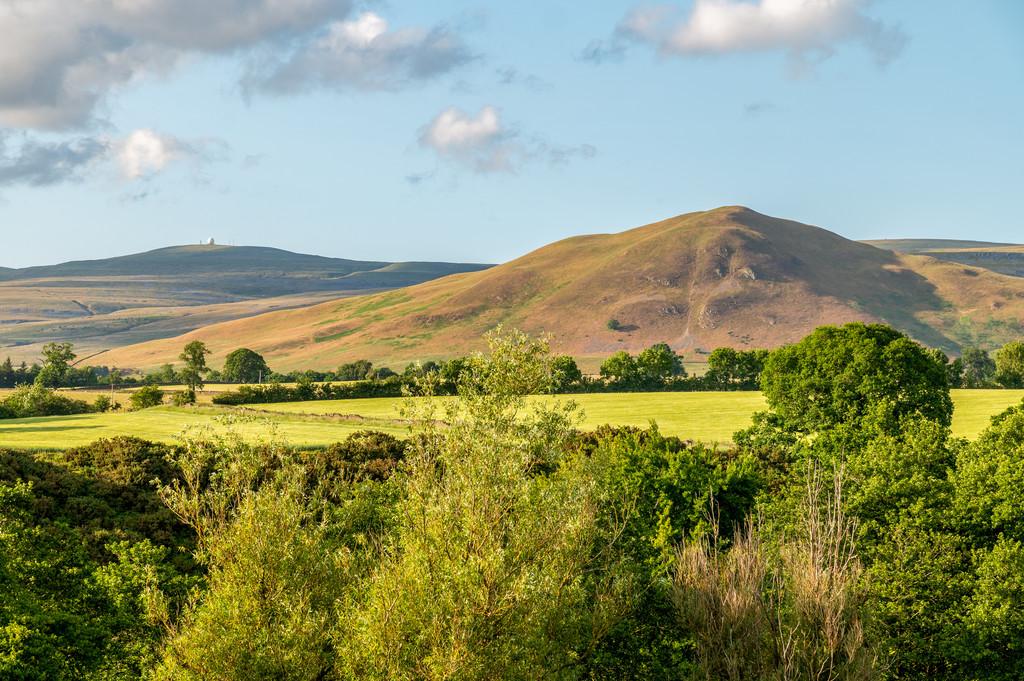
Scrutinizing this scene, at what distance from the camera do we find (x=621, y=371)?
114000mm

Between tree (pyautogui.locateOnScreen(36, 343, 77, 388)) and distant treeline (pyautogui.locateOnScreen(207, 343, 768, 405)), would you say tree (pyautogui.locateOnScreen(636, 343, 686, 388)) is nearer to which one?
distant treeline (pyautogui.locateOnScreen(207, 343, 768, 405))

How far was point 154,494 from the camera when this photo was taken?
1683 inches

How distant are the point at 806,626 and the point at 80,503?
2928 centimetres

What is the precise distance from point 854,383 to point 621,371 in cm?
5926

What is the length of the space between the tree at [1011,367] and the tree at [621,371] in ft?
139

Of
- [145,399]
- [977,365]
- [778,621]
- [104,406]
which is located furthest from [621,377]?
[977,365]

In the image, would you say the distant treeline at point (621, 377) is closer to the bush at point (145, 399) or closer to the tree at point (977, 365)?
the bush at point (145, 399)

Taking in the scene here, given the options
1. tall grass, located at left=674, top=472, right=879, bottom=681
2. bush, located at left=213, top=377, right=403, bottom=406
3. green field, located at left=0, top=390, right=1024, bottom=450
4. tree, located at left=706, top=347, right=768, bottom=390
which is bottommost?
tall grass, located at left=674, top=472, right=879, bottom=681

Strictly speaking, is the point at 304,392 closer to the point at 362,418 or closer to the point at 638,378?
the point at 362,418

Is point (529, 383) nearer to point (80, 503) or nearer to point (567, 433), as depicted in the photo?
point (567, 433)

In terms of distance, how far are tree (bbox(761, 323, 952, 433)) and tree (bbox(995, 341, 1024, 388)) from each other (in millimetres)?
62209

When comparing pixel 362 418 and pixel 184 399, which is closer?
pixel 362 418

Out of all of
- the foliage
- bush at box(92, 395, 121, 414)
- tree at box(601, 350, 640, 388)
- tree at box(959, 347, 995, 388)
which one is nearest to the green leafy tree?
the foliage

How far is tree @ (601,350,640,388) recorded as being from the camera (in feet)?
367
